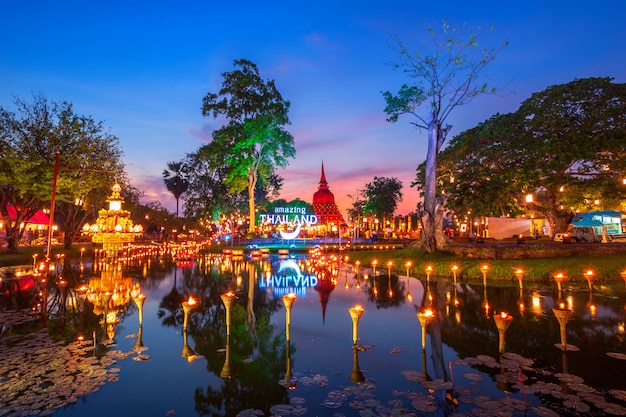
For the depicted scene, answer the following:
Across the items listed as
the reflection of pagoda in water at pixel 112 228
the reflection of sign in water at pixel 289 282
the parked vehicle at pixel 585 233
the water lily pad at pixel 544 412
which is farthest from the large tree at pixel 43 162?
the parked vehicle at pixel 585 233

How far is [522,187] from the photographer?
26312 millimetres

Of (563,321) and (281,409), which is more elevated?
(563,321)

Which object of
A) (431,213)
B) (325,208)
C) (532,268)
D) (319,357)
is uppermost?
(325,208)

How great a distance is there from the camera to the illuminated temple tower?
70.6 meters

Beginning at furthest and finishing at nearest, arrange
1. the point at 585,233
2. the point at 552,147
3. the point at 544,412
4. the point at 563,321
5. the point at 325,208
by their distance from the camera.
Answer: the point at 325,208
the point at 585,233
the point at 552,147
the point at 563,321
the point at 544,412

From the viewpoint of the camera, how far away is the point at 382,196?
77.7 meters

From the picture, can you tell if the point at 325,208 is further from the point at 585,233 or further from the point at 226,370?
the point at 226,370

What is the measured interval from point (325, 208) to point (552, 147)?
52402 mm

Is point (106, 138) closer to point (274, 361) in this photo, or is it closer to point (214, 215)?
point (214, 215)

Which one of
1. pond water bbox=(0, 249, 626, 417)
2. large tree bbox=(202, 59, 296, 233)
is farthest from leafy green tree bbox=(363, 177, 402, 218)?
pond water bbox=(0, 249, 626, 417)

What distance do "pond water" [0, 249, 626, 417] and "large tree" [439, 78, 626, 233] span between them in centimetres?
1246

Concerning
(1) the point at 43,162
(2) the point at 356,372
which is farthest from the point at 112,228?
(2) the point at 356,372

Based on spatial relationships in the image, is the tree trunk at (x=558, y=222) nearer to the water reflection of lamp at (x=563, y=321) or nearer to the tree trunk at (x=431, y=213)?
the tree trunk at (x=431, y=213)

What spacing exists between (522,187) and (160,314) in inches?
1031
